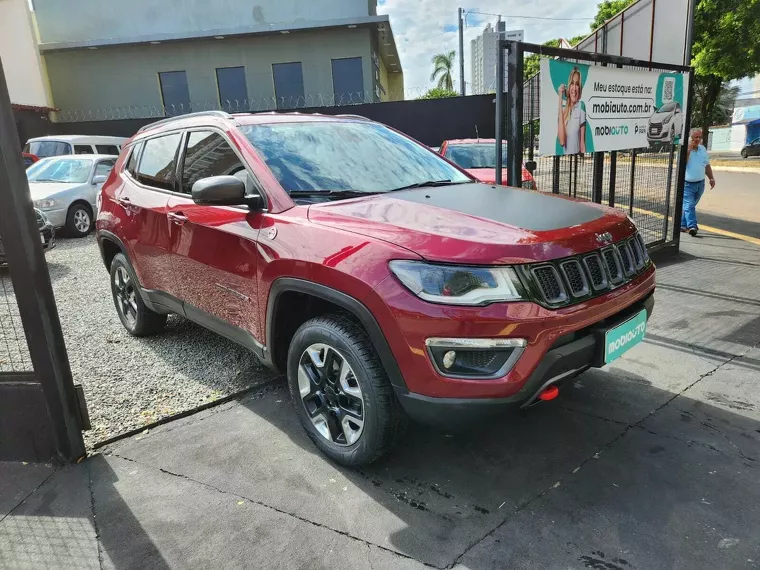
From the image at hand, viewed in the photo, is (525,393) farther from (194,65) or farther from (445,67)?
(445,67)

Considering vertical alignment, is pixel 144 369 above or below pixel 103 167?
below

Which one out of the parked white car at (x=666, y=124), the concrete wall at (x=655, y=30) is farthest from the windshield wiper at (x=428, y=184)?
the concrete wall at (x=655, y=30)

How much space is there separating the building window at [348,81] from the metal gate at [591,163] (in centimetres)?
1415

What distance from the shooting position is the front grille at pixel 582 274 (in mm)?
2328

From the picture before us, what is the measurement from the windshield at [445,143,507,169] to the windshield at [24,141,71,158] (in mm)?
9379

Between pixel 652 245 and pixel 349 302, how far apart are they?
18.9 ft

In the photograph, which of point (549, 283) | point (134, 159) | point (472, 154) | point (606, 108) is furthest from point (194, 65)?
point (549, 283)

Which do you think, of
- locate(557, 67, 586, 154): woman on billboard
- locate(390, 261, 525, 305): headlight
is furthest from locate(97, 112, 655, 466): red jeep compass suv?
locate(557, 67, 586, 154): woman on billboard

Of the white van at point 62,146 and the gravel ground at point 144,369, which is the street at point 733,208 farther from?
the white van at point 62,146

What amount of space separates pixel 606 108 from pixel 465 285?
4455 millimetres

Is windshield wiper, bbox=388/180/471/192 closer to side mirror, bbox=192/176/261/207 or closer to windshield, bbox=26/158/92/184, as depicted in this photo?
side mirror, bbox=192/176/261/207

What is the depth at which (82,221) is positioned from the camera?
10.8m

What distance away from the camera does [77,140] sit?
1335 centimetres

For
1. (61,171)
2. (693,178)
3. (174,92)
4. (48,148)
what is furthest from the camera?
(174,92)
